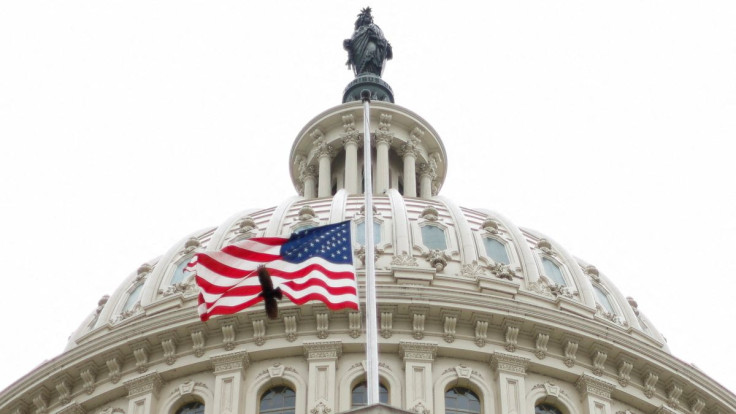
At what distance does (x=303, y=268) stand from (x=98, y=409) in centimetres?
1425

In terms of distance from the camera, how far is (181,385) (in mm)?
44500

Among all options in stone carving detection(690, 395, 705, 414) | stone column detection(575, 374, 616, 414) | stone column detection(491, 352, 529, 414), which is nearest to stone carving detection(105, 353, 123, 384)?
stone column detection(491, 352, 529, 414)

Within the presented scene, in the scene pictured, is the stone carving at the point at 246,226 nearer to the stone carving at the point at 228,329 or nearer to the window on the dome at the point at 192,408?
the stone carving at the point at 228,329

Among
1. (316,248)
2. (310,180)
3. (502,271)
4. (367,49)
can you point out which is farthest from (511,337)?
(367,49)

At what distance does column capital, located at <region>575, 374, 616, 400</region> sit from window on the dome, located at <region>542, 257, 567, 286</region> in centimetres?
758

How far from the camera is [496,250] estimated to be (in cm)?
5228

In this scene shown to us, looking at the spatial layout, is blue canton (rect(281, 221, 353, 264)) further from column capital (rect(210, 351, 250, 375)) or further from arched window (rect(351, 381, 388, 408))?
column capital (rect(210, 351, 250, 375))

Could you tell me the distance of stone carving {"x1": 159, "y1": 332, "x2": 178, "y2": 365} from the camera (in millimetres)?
45031

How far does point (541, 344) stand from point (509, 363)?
1.38 meters

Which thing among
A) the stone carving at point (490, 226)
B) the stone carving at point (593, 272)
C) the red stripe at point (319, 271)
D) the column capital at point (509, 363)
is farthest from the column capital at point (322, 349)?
the stone carving at point (593, 272)

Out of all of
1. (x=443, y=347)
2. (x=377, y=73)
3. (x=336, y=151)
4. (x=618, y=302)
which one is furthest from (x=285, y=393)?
(x=377, y=73)

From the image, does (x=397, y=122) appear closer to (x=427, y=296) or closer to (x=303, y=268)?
(x=427, y=296)

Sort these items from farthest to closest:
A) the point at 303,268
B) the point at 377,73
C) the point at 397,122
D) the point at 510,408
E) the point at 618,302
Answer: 1. the point at 377,73
2. the point at 397,122
3. the point at 618,302
4. the point at 510,408
5. the point at 303,268

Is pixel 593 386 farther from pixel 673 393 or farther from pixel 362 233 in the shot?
pixel 362 233
